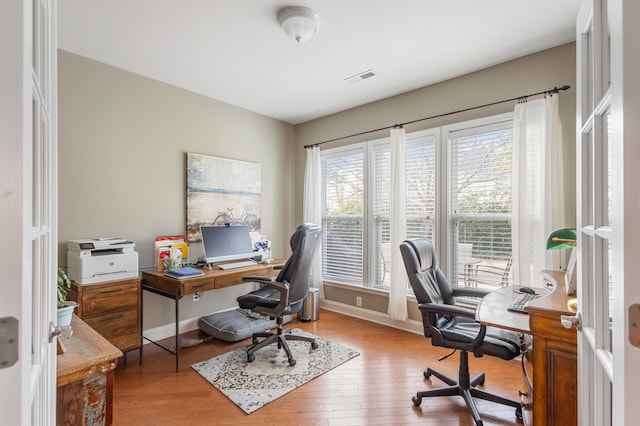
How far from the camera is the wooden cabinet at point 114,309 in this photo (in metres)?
2.35

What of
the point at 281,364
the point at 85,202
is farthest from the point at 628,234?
the point at 85,202

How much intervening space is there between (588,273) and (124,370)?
123 inches

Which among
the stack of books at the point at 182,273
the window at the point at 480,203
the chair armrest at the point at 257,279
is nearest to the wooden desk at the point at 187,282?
the stack of books at the point at 182,273

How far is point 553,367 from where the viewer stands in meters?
1.26

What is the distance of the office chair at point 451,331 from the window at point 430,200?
0.76m

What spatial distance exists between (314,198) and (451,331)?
2653 millimetres

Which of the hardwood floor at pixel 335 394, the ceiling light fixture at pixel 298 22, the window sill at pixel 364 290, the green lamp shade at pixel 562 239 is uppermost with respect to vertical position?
the ceiling light fixture at pixel 298 22

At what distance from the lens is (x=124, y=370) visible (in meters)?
2.51

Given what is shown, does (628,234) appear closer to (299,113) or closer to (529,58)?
(529,58)

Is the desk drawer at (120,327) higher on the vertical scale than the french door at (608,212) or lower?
lower

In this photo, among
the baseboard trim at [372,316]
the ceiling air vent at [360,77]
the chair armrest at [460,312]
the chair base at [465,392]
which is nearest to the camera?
the chair armrest at [460,312]

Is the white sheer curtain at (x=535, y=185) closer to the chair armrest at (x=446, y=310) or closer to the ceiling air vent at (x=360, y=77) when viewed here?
the chair armrest at (x=446, y=310)

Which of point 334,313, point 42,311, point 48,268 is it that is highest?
point 48,268

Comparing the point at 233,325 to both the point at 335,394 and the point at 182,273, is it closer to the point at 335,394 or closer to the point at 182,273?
the point at 182,273
